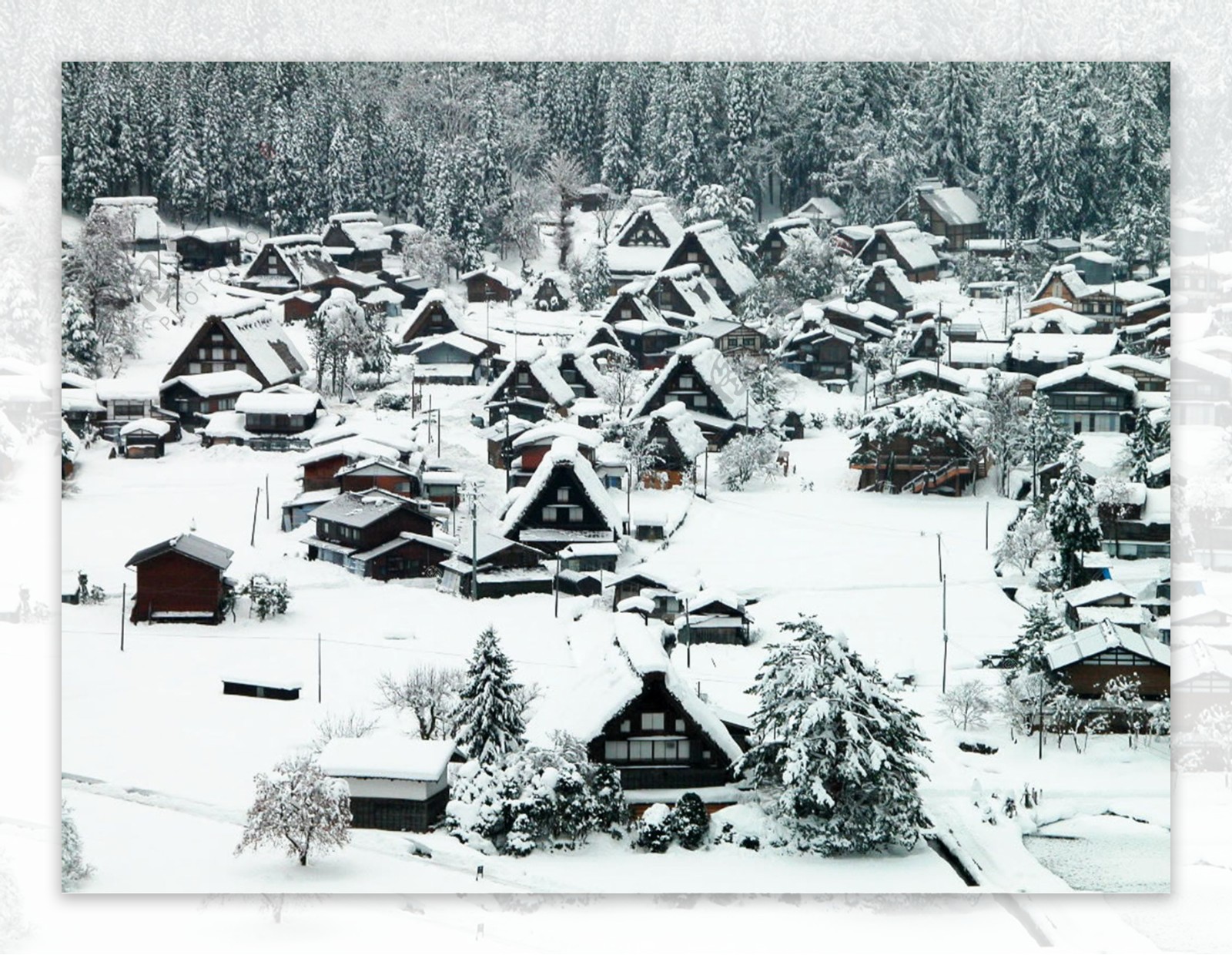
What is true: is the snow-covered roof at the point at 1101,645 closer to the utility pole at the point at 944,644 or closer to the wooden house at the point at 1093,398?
the utility pole at the point at 944,644

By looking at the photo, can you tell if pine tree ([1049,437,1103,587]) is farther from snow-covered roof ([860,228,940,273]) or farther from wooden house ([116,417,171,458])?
wooden house ([116,417,171,458])

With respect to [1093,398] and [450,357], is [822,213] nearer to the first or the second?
[1093,398]

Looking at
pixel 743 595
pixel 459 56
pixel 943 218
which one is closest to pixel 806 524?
pixel 743 595

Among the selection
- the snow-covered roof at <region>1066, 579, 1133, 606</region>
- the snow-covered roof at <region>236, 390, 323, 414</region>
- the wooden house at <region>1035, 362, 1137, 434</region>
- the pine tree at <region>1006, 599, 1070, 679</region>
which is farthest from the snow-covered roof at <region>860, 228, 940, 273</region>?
the snow-covered roof at <region>236, 390, 323, 414</region>

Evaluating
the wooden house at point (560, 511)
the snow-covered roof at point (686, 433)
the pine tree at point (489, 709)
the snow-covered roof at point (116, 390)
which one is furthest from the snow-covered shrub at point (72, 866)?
the snow-covered roof at point (686, 433)

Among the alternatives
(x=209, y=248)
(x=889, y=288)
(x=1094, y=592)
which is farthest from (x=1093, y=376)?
(x=209, y=248)

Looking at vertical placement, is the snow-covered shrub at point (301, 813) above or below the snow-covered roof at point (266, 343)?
below

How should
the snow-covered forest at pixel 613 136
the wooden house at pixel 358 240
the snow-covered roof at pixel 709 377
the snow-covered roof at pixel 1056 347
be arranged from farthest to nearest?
the snow-covered roof at pixel 709 377 → the wooden house at pixel 358 240 → the snow-covered roof at pixel 1056 347 → the snow-covered forest at pixel 613 136
